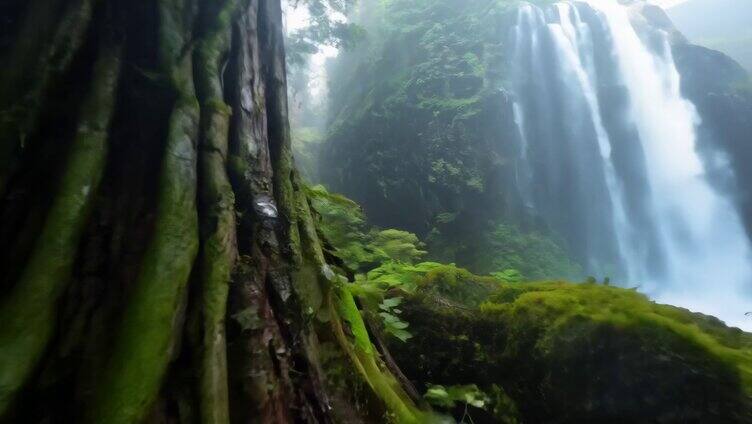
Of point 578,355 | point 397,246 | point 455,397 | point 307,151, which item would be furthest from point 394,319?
point 307,151

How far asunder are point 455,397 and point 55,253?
6.88ft

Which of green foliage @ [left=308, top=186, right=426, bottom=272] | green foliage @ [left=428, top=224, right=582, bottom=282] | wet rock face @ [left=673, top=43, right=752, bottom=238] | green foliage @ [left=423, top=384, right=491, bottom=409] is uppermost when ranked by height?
wet rock face @ [left=673, top=43, right=752, bottom=238]

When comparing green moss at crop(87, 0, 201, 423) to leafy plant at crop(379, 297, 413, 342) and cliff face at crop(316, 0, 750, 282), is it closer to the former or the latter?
leafy plant at crop(379, 297, 413, 342)

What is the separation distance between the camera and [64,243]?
4.82 feet

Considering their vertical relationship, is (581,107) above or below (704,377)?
above

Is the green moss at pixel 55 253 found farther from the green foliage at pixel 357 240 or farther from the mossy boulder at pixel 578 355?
the green foliage at pixel 357 240

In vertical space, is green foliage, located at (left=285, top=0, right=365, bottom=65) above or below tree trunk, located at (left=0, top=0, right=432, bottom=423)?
above

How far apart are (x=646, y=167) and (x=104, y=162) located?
70.0ft

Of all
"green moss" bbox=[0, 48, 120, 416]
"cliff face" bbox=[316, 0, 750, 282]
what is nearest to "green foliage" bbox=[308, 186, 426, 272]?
"green moss" bbox=[0, 48, 120, 416]

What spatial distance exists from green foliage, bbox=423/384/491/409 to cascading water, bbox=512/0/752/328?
14.5 m

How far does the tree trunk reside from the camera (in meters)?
1.34

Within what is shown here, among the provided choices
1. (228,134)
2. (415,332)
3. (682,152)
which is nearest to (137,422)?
(228,134)

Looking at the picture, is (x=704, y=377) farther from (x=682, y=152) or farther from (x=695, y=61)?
(x=695, y=61)

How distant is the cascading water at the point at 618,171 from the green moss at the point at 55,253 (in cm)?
1577
